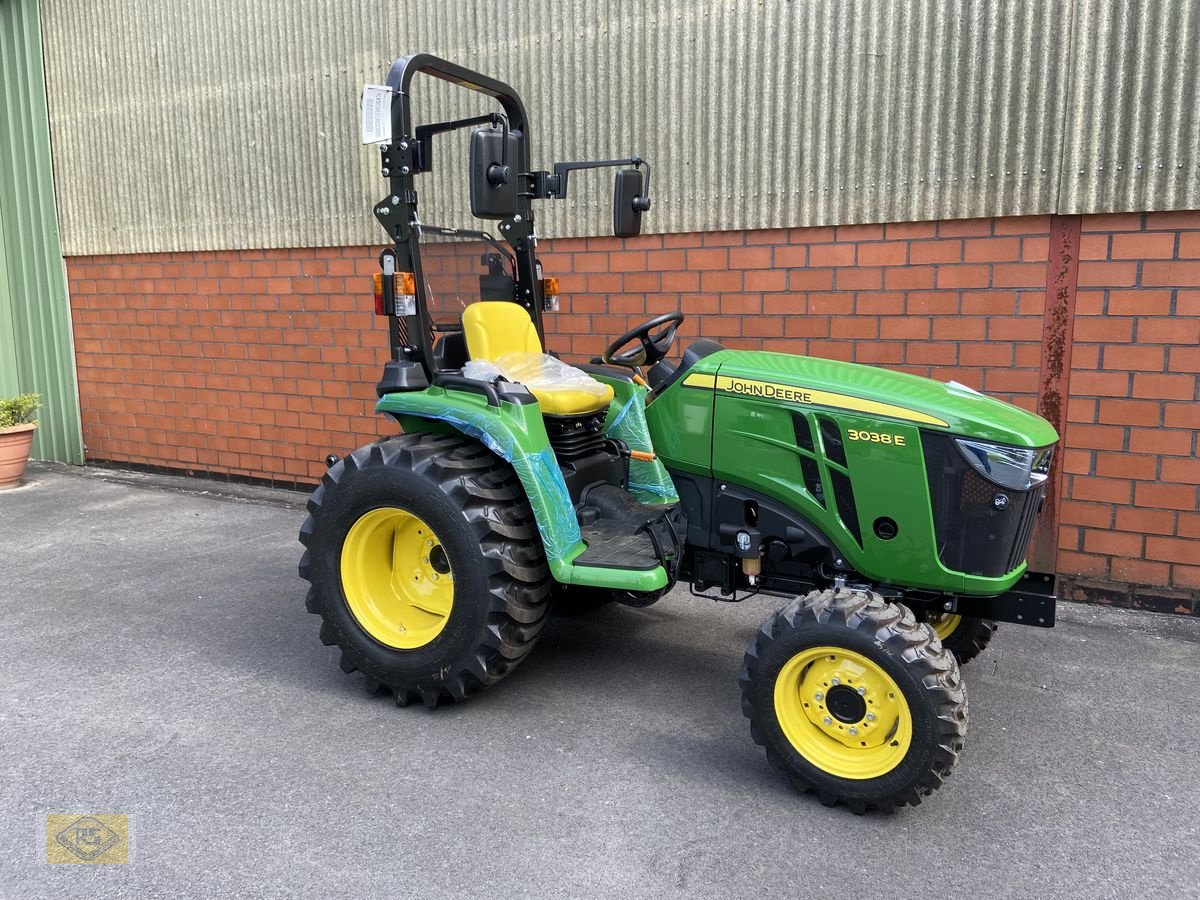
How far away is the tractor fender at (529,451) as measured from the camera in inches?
139

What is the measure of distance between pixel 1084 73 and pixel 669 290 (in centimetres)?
239

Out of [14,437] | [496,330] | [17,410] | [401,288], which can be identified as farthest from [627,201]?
[17,410]

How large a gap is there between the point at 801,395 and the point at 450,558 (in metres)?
1.40

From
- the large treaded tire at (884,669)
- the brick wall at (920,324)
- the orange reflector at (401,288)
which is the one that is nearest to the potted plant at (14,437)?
the brick wall at (920,324)

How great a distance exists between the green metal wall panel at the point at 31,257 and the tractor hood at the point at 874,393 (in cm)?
720

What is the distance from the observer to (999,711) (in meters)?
3.69

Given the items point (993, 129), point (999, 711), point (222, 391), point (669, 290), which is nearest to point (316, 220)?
point (222, 391)

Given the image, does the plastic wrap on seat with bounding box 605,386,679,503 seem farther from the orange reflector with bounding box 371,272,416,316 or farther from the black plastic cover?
the orange reflector with bounding box 371,272,416,316

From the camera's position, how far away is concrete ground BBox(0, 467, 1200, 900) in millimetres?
2717

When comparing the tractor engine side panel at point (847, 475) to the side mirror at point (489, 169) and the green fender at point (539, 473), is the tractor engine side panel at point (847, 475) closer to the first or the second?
the green fender at point (539, 473)

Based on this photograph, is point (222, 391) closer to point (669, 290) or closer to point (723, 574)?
point (669, 290)

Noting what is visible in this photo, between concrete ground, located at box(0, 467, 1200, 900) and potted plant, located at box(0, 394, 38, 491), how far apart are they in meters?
3.32

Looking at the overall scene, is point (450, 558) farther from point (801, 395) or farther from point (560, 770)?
point (801, 395)

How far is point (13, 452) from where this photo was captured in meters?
7.75
